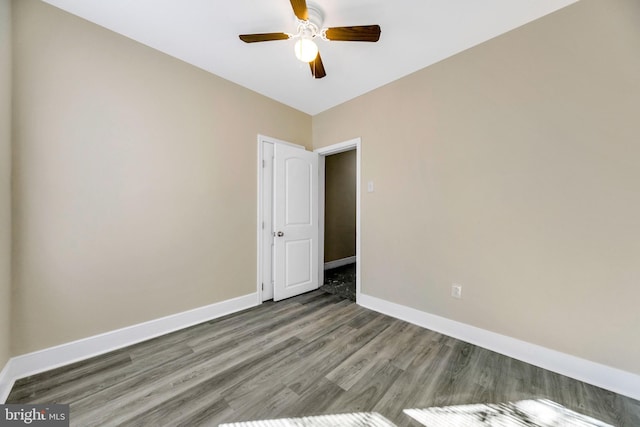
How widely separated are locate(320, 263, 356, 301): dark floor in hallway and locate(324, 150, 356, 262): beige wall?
12.1 inches

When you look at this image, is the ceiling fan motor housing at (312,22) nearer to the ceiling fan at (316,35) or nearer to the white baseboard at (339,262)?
the ceiling fan at (316,35)

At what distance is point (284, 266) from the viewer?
2998mm

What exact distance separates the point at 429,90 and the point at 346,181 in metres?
2.74

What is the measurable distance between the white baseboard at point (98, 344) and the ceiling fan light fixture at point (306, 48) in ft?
8.30

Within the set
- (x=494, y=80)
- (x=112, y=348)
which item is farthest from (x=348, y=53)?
(x=112, y=348)

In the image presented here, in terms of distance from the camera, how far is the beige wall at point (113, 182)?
160 centimetres

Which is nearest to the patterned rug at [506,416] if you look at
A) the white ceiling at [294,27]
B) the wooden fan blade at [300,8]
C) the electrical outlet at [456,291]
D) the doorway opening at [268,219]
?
the electrical outlet at [456,291]

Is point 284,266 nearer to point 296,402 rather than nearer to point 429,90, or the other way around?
point 296,402

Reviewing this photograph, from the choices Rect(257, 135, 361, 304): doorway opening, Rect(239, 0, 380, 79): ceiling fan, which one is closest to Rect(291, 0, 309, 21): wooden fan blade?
Rect(239, 0, 380, 79): ceiling fan

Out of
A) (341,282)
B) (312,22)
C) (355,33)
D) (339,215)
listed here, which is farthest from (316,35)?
(339,215)

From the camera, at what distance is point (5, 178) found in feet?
4.85

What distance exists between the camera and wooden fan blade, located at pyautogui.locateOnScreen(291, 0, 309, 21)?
1.40m

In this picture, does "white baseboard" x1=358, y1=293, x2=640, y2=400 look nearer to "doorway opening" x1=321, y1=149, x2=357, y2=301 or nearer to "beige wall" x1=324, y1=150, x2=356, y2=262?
"doorway opening" x1=321, y1=149, x2=357, y2=301

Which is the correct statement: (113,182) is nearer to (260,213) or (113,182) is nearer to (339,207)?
(260,213)
